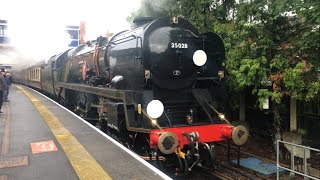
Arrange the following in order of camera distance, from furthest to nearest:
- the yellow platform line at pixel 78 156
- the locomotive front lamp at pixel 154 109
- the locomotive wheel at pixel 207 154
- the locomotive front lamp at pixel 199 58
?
the locomotive front lamp at pixel 199 58 < the locomotive wheel at pixel 207 154 < the locomotive front lamp at pixel 154 109 < the yellow platform line at pixel 78 156

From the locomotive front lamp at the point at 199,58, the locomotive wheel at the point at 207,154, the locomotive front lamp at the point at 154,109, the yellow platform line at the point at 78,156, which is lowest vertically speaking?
the locomotive wheel at the point at 207,154

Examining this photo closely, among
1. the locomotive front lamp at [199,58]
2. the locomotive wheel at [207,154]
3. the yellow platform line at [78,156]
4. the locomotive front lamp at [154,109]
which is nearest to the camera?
the yellow platform line at [78,156]

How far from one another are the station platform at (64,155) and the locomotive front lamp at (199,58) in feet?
8.00

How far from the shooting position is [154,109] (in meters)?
7.04

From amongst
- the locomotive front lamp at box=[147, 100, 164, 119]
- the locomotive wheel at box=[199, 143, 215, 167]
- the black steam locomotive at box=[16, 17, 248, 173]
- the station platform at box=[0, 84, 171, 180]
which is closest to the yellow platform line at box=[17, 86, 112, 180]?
the station platform at box=[0, 84, 171, 180]

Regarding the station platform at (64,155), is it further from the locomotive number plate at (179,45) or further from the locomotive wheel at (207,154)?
the locomotive number plate at (179,45)

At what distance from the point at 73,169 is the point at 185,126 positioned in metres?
2.58

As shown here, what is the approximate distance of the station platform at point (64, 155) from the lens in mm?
5156

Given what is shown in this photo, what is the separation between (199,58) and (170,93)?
3.27 feet

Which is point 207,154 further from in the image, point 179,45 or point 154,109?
point 179,45

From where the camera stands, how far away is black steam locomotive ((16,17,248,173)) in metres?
7.04

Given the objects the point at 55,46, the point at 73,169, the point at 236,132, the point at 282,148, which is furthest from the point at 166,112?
the point at 55,46

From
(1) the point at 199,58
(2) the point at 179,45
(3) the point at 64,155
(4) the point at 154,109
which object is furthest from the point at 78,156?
(1) the point at 199,58

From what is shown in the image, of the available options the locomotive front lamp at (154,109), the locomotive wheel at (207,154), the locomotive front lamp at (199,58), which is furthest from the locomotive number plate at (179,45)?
the locomotive wheel at (207,154)
